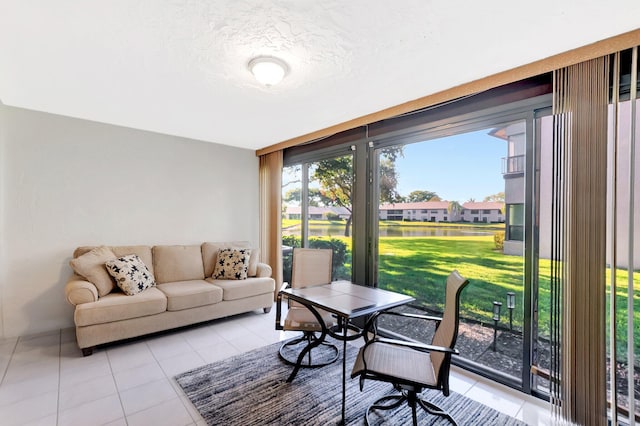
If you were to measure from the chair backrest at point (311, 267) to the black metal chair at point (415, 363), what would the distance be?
1.06 metres

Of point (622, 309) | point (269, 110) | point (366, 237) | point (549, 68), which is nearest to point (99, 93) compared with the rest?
point (269, 110)

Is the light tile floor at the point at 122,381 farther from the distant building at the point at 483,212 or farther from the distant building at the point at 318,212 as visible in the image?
the distant building at the point at 318,212

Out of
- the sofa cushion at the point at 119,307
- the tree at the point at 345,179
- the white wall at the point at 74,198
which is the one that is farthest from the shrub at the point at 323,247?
the sofa cushion at the point at 119,307

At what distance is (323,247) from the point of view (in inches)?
163

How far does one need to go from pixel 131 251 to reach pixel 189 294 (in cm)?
103

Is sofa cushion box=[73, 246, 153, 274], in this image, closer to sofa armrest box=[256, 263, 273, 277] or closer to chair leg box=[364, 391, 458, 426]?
sofa armrest box=[256, 263, 273, 277]

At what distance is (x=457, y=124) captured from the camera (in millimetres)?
2631

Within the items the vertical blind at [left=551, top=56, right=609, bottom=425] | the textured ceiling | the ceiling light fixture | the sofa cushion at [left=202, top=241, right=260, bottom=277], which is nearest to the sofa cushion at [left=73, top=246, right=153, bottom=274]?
the sofa cushion at [left=202, top=241, right=260, bottom=277]

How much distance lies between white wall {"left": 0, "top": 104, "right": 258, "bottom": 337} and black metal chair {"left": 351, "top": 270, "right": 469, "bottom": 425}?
11.2 feet

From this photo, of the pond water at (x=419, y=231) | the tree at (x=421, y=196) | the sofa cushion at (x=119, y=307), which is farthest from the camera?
the tree at (x=421, y=196)

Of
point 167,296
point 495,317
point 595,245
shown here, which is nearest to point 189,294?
point 167,296

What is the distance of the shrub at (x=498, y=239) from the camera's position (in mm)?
2395

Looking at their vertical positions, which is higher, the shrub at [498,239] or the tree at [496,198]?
the tree at [496,198]

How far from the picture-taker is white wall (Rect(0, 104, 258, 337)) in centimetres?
312
